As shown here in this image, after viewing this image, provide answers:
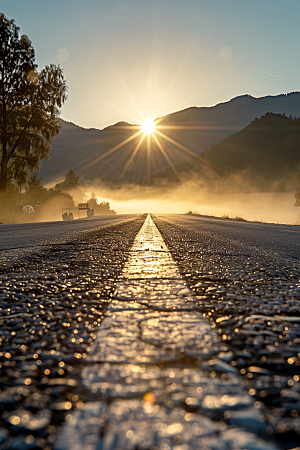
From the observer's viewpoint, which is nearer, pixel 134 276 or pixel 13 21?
pixel 134 276

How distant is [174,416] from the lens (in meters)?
0.69

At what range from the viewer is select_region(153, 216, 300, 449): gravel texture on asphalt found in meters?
0.75

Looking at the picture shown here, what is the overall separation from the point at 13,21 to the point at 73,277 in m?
23.3

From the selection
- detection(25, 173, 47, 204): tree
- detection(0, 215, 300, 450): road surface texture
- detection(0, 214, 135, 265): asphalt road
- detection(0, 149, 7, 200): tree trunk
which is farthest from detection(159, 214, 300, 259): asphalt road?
detection(25, 173, 47, 204): tree

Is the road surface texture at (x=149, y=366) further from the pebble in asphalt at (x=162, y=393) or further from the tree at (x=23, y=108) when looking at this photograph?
the tree at (x=23, y=108)

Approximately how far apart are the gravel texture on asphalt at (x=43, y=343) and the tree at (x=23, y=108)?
67.9 feet

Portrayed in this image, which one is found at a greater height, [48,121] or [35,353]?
[48,121]

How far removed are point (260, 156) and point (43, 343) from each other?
12714 cm

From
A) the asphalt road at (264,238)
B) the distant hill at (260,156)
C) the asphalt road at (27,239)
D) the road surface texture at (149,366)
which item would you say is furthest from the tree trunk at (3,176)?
the distant hill at (260,156)

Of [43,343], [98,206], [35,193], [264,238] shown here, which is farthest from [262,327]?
[98,206]

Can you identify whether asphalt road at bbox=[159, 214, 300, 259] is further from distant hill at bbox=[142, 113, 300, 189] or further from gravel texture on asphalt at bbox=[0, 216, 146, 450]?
distant hill at bbox=[142, 113, 300, 189]

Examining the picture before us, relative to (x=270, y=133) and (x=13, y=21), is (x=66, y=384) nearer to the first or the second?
(x=13, y=21)

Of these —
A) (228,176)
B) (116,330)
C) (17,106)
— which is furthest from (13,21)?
(228,176)

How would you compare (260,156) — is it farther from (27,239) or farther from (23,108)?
(27,239)
